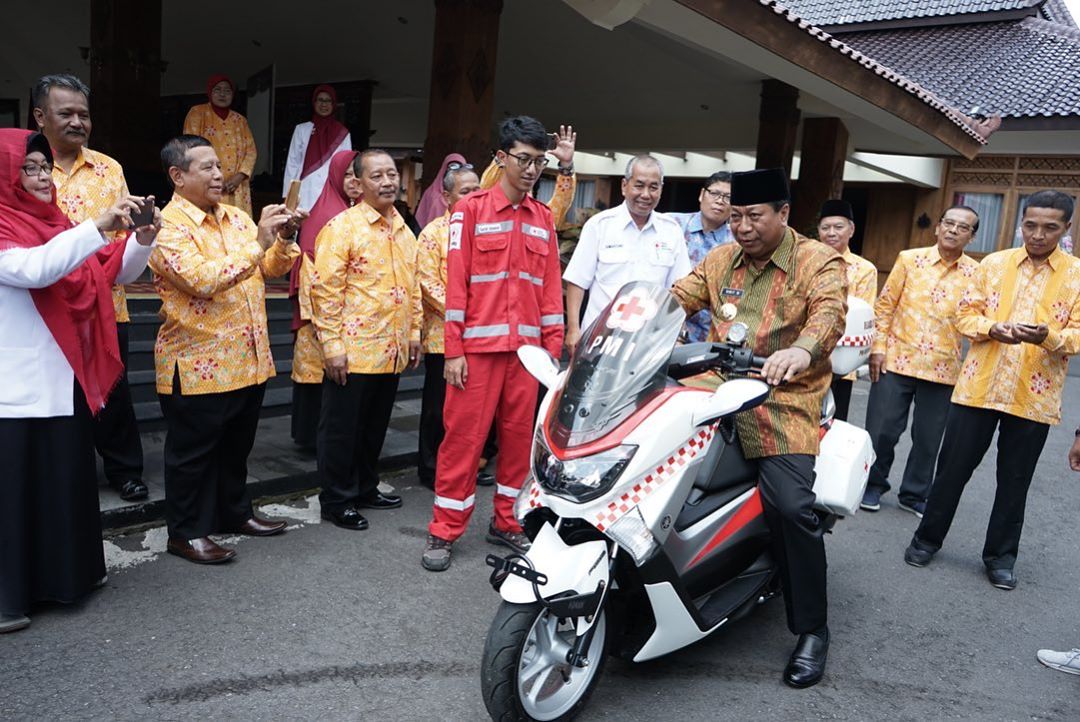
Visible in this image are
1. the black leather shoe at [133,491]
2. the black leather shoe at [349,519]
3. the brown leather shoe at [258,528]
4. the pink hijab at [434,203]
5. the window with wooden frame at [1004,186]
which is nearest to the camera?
the brown leather shoe at [258,528]

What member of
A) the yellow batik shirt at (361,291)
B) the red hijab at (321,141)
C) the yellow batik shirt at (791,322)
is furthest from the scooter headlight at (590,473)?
the red hijab at (321,141)

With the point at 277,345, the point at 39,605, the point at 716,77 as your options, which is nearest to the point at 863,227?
the point at 716,77

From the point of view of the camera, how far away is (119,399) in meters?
4.31

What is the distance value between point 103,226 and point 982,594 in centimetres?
417

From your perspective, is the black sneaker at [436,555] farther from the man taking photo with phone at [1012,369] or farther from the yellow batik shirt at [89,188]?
the man taking photo with phone at [1012,369]

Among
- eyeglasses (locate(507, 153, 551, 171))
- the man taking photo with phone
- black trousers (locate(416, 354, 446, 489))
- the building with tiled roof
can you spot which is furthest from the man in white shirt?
the building with tiled roof

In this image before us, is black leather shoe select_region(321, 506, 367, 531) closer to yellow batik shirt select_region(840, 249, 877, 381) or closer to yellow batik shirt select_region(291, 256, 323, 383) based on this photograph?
yellow batik shirt select_region(291, 256, 323, 383)

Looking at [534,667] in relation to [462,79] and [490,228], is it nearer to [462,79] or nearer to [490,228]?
[490,228]

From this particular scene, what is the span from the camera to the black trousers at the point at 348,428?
4.24 meters

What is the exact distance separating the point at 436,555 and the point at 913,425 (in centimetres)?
318

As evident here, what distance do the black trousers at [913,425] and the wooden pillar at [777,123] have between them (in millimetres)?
5072

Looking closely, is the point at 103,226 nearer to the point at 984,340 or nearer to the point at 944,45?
the point at 984,340

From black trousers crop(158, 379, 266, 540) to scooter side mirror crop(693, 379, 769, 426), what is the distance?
7.08 feet

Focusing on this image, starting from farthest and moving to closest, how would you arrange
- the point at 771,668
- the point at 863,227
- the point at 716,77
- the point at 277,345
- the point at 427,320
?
the point at 863,227 < the point at 716,77 < the point at 277,345 < the point at 427,320 < the point at 771,668
